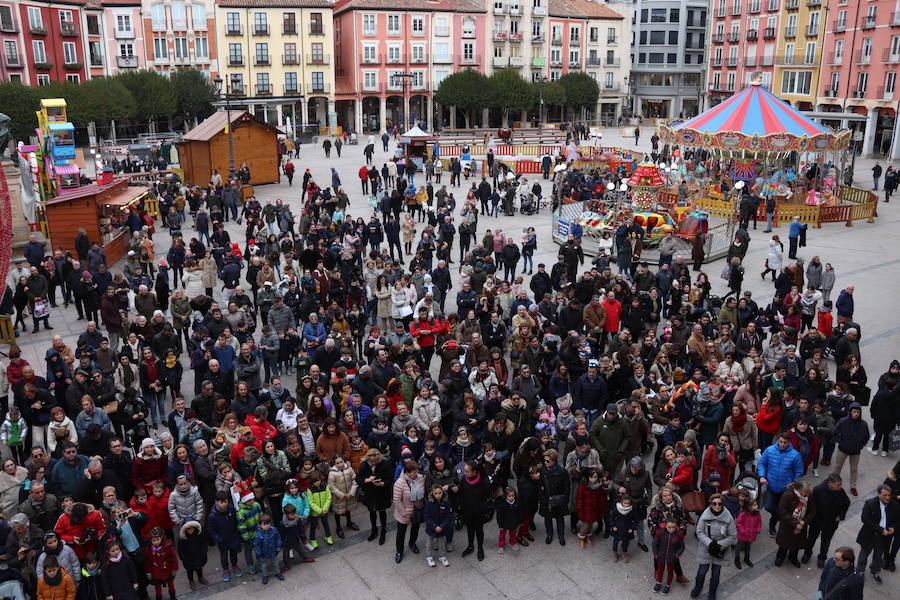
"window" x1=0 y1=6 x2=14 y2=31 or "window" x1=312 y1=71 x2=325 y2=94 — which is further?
"window" x1=312 y1=71 x2=325 y2=94

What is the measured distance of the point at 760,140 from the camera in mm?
27484

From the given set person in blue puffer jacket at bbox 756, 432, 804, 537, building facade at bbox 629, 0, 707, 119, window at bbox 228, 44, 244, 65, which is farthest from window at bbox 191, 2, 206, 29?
person in blue puffer jacket at bbox 756, 432, 804, 537

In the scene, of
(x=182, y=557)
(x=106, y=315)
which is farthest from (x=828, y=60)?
(x=182, y=557)

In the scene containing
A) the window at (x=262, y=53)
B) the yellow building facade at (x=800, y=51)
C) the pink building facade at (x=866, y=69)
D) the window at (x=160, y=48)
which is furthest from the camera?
the window at (x=262, y=53)

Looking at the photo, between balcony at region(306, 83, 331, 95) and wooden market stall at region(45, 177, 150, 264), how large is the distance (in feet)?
135

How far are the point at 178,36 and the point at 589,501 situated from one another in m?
57.7

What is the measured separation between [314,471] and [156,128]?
54.6 metres

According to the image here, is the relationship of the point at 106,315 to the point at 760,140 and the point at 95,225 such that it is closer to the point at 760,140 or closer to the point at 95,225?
the point at 95,225

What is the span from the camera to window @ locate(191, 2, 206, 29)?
188 feet

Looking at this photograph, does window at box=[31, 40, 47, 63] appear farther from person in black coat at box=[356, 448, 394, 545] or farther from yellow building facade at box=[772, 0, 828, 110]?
person in black coat at box=[356, 448, 394, 545]

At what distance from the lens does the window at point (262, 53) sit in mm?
58891

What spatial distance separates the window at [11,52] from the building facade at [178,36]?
8253mm

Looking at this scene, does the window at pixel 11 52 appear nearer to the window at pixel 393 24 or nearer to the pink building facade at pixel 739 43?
the window at pixel 393 24

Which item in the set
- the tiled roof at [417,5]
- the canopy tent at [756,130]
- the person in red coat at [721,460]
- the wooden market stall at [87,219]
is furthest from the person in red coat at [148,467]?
the tiled roof at [417,5]
